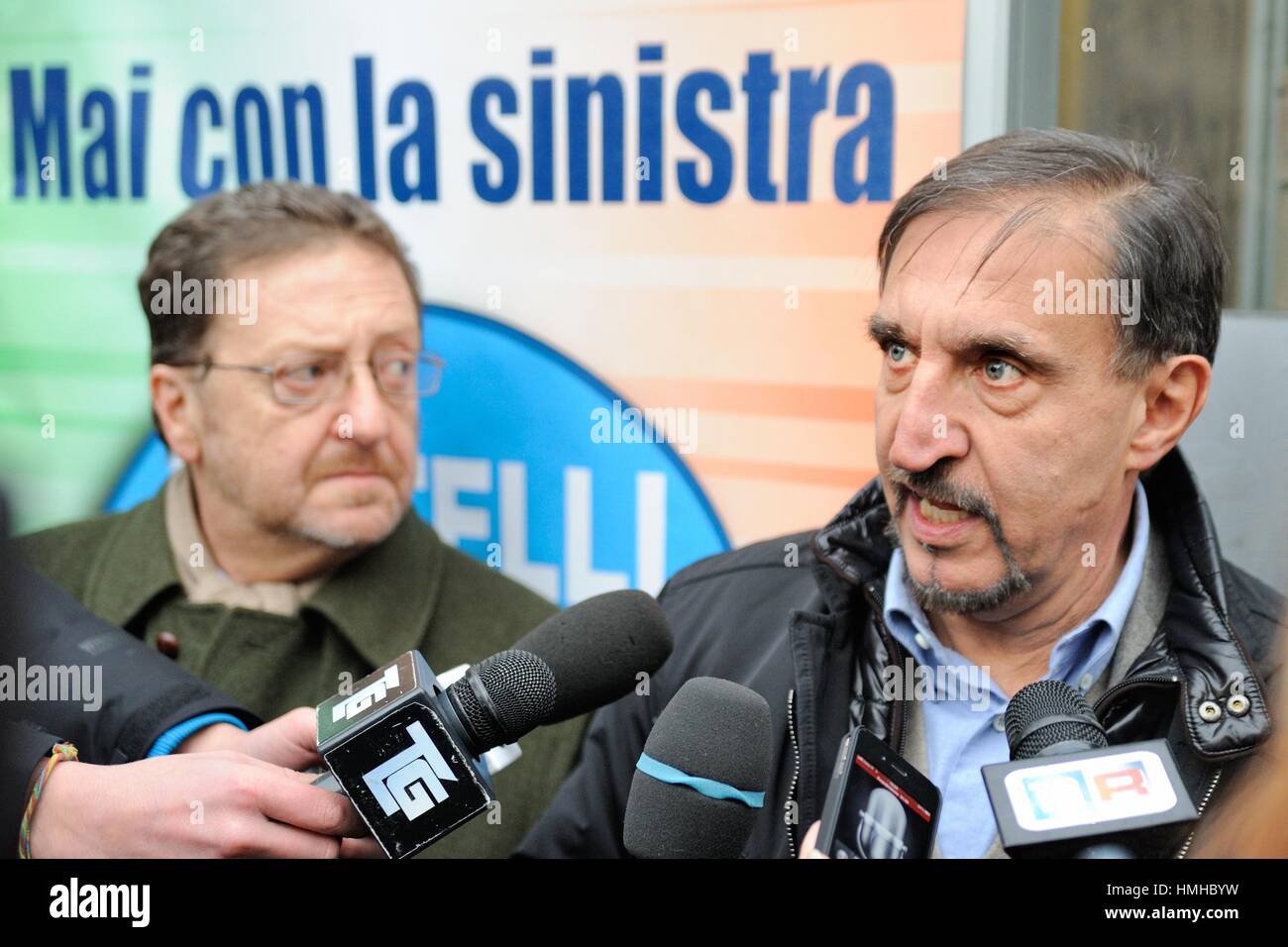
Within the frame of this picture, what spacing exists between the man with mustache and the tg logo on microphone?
28.4 inches

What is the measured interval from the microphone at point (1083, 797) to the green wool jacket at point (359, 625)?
4.67 feet

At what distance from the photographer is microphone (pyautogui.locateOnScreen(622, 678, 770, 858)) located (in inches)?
60.7

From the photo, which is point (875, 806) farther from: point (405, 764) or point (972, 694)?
point (972, 694)

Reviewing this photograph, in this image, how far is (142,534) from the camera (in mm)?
2768

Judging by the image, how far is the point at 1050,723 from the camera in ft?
4.33

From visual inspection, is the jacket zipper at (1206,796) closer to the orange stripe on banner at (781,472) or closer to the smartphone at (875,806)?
the smartphone at (875,806)

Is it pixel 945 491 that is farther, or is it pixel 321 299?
pixel 321 299

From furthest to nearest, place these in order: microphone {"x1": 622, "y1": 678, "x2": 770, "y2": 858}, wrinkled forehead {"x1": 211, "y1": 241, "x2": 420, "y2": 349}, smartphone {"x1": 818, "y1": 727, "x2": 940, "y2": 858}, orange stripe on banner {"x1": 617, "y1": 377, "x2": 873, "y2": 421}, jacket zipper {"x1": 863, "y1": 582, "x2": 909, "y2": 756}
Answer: wrinkled forehead {"x1": 211, "y1": 241, "x2": 420, "y2": 349} < orange stripe on banner {"x1": 617, "y1": 377, "x2": 873, "y2": 421} < jacket zipper {"x1": 863, "y1": 582, "x2": 909, "y2": 756} < microphone {"x1": 622, "y1": 678, "x2": 770, "y2": 858} < smartphone {"x1": 818, "y1": 727, "x2": 940, "y2": 858}

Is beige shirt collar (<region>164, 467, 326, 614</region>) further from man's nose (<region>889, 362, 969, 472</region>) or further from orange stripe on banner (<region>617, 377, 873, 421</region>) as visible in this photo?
man's nose (<region>889, 362, 969, 472</region>)

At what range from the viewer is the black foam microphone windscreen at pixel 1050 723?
1298 mm

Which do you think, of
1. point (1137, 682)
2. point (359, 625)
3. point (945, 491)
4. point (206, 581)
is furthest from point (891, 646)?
point (206, 581)

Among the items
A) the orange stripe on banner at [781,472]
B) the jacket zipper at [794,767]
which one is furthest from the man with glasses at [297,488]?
the jacket zipper at [794,767]

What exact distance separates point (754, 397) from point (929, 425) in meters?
0.66

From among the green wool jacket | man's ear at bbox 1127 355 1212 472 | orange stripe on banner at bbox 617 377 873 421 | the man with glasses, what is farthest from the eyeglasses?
man's ear at bbox 1127 355 1212 472
